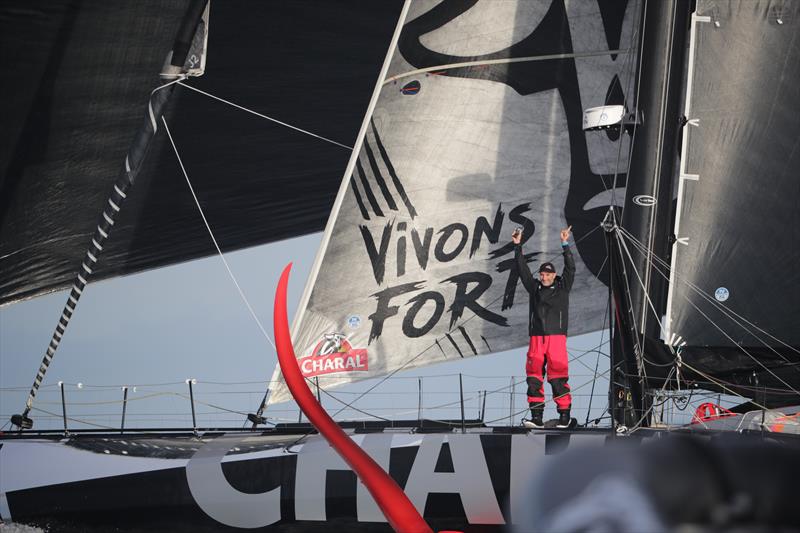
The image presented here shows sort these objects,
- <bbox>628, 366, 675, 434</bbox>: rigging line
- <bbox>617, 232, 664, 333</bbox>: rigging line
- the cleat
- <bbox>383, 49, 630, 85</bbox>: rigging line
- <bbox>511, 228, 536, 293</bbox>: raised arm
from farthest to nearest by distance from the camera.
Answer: <bbox>383, 49, 630, 85</bbox>: rigging line, <bbox>511, 228, 536, 293</bbox>: raised arm, <bbox>617, 232, 664, 333</bbox>: rigging line, the cleat, <bbox>628, 366, 675, 434</bbox>: rigging line

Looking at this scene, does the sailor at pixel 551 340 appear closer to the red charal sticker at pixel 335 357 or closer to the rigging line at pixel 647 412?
the rigging line at pixel 647 412

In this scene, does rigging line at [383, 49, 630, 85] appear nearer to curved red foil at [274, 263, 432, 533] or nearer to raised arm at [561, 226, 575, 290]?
raised arm at [561, 226, 575, 290]

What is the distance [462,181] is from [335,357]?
1494 mm

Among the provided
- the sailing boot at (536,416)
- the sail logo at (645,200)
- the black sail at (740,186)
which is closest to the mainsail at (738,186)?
the black sail at (740,186)

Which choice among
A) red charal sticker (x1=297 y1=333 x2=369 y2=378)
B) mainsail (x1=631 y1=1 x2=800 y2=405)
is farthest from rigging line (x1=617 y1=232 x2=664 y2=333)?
red charal sticker (x1=297 y1=333 x2=369 y2=378)

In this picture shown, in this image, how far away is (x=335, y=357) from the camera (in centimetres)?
692

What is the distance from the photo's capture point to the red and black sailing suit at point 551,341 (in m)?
5.54

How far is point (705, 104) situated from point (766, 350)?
1.50m

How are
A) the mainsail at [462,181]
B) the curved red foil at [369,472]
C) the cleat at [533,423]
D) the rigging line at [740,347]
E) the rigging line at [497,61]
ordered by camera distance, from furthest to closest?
the rigging line at [497,61] < the mainsail at [462,181] < the rigging line at [740,347] < the cleat at [533,423] < the curved red foil at [369,472]

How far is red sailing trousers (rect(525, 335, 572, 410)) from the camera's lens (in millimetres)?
5543

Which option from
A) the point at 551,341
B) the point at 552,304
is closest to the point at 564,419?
the point at 551,341

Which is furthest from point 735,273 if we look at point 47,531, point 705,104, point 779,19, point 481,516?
point 47,531

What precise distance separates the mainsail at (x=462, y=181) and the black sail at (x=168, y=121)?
1317 millimetres

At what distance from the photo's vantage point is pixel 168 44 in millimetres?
6035
